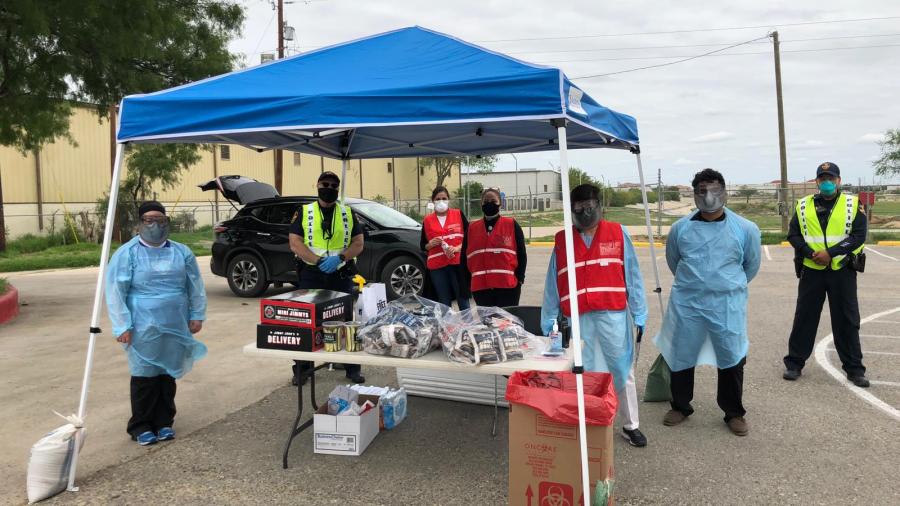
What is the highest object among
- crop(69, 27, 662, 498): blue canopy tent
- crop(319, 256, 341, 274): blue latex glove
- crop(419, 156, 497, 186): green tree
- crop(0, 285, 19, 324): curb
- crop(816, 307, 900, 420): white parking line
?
crop(419, 156, 497, 186): green tree

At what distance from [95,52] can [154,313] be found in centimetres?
637

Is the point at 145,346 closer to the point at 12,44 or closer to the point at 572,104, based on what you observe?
the point at 572,104

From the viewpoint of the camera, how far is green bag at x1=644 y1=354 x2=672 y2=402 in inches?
194

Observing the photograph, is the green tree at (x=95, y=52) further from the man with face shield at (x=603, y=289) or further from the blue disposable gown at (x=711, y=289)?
the blue disposable gown at (x=711, y=289)

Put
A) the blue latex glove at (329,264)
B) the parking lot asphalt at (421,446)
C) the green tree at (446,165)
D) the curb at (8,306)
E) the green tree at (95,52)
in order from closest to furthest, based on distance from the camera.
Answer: the parking lot asphalt at (421,446) < the blue latex glove at (329,264) < the green tree at (95,52) < the curb at (8,306) < the green tree at (446,165)

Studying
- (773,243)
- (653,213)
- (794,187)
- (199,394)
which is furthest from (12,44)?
(653,213)

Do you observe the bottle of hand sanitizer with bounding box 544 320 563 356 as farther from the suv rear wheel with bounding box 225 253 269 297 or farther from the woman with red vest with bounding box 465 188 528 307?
the suv rear wheel with bounding box 225 253 269 297

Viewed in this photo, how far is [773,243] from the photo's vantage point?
18906mm

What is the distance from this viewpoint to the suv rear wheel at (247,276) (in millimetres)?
10195

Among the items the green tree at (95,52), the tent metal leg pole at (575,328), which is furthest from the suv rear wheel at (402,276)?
the tent metal leg pole at (575,328)

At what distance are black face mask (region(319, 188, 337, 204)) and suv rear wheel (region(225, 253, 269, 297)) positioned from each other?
5.31 metres

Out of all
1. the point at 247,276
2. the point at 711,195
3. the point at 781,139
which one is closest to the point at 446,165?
the point at 781,139

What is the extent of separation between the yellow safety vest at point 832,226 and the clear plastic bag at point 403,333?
3.44 metres

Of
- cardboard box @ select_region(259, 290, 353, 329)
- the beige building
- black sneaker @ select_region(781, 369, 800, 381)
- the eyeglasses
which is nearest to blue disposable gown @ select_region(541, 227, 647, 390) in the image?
the eyeglasses
